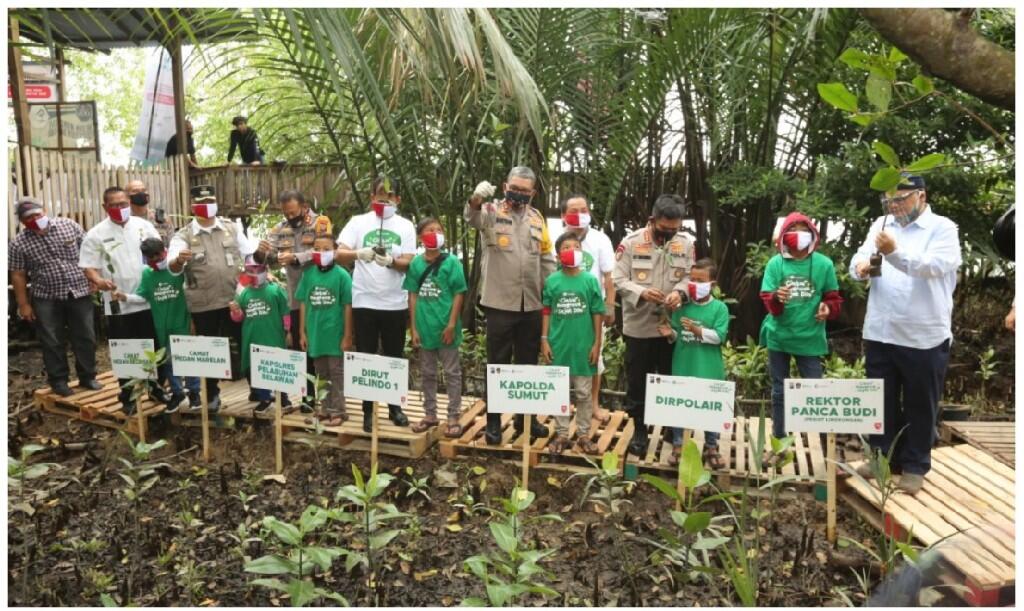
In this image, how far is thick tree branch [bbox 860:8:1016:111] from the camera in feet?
4.97

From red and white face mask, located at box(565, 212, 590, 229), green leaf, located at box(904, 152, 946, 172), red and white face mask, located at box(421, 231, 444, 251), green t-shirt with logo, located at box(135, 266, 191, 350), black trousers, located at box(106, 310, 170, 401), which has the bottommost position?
black trousers, located at box(106, 310, 170, 401)

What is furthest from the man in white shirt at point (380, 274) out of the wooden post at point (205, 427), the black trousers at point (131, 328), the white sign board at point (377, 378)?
the black trousers at point (131, 328)

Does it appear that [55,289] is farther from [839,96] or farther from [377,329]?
[839,96]

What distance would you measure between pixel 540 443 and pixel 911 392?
76.1 inches

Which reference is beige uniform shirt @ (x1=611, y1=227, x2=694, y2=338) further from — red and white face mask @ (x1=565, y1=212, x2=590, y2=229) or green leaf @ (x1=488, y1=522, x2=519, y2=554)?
green leaf @ (x1=488, y1=522, x2=519, y2=554)

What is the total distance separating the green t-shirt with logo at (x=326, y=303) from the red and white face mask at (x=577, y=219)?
1365mm

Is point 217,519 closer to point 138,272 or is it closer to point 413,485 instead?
point 413,485

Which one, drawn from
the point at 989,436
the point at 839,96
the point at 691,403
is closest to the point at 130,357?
the point at 691,403

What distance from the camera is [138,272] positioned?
5488 mm

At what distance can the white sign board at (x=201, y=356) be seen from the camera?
466cm

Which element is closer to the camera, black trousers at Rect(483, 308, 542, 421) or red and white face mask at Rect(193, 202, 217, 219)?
black trousers at Rect(483, 308, 542, 421)

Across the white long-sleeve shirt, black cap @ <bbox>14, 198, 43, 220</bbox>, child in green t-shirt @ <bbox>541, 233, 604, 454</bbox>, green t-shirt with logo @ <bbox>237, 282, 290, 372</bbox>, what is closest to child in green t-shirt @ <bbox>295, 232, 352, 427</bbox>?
green t-shirt with logo @ <bbox>237, 282, 290, 372</bbox>

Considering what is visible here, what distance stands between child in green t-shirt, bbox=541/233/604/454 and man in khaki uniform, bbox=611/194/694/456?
179 millimetres

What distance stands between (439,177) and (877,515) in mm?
4029
